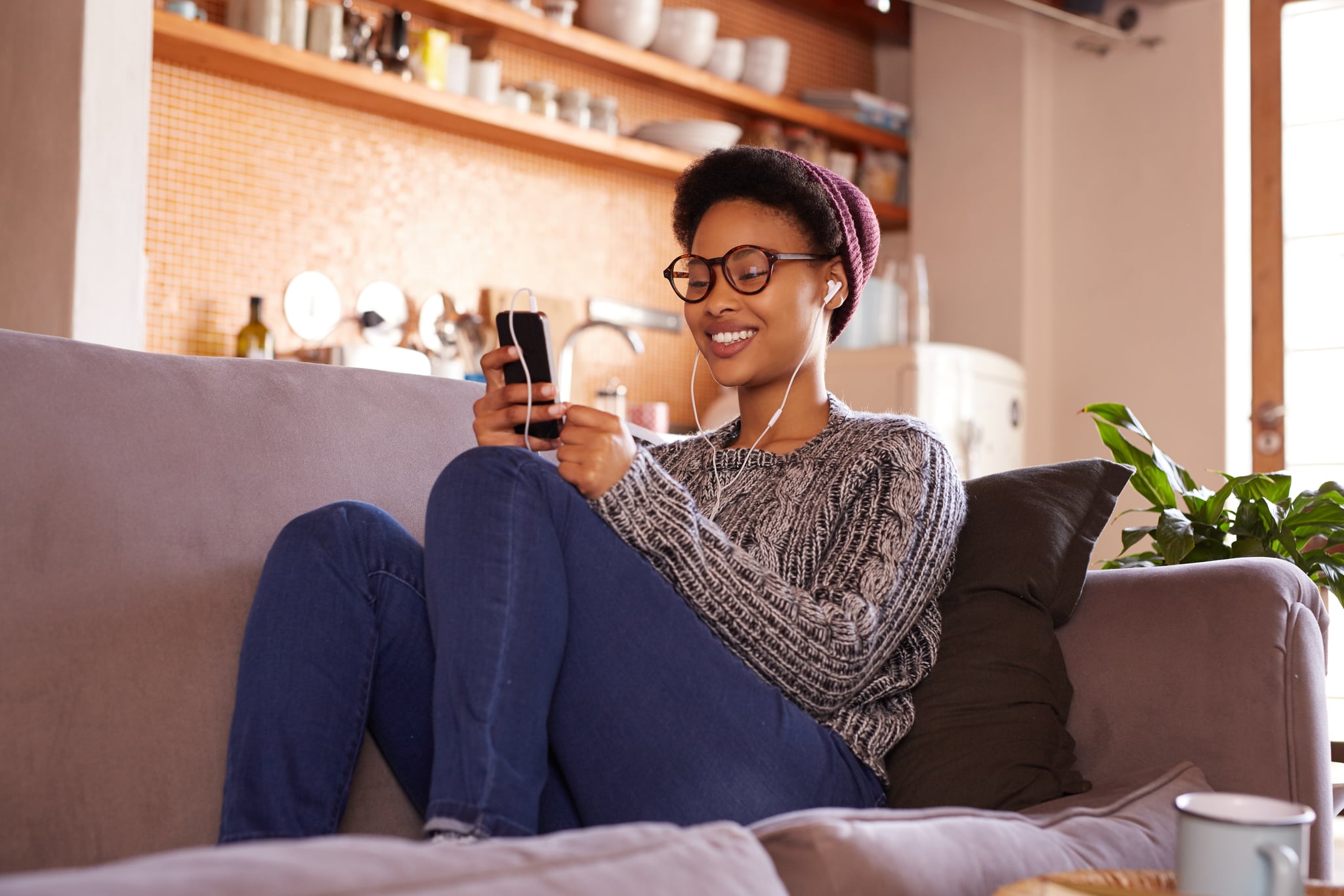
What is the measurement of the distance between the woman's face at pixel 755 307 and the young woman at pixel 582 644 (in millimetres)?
274

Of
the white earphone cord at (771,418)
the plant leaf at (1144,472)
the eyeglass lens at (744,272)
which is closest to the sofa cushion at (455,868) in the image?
the white earphone cord at (771,418)

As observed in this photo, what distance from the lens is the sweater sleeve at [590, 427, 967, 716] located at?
129 centimetres

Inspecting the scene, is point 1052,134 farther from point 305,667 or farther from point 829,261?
point 305,667

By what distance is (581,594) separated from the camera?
4.12 ft

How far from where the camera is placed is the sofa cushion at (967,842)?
3.16 ft

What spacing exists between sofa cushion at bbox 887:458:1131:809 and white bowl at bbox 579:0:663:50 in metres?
2.58

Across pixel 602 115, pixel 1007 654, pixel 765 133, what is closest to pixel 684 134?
pixel 602 115

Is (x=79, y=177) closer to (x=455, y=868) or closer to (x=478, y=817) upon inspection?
(x=478, y=817)

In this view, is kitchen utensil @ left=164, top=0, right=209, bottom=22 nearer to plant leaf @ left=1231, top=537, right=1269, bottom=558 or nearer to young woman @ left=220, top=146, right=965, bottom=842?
young woman @ left=220, top=146, right=965, bottom=842

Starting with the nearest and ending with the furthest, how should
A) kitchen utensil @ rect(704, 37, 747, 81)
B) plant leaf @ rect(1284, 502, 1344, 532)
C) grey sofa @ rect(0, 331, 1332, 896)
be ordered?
grey sofa @ rect(0, 331, 1332, 896)
plant leaf @ rect(1284, 502, 1344, 532)
kitchen utensil @ rect(704, 37, 747, 81)

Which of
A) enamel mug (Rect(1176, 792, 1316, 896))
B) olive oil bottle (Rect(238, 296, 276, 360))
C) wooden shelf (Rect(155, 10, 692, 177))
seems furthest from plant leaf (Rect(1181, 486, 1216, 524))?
wooden shelf (Rect(155, 10, 692, 177))

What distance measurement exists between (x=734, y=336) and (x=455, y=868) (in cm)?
113

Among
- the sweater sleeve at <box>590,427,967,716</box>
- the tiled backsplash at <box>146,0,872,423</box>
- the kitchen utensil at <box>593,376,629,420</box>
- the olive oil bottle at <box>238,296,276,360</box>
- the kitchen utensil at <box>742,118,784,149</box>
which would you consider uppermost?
the kitchen utensil at <box>742,118,784,149</box>

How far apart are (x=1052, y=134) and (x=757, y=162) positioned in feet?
9.95
